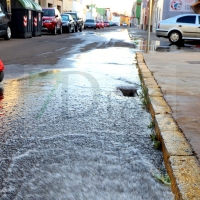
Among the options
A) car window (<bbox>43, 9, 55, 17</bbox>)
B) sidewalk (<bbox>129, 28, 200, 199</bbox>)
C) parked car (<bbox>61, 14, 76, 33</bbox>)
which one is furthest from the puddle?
parked car (<bbox>61, 14, 76, 33</bbox>)

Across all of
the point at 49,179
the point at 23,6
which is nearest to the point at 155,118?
the point at 49,179

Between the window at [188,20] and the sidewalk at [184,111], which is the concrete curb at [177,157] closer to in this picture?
A: the sidewalk at [184,111]

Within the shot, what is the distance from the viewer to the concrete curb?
6.96 ft

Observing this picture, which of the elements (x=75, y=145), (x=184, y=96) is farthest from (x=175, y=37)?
(x=75, y=145)

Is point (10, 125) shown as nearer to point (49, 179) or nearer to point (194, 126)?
point (49, 179)

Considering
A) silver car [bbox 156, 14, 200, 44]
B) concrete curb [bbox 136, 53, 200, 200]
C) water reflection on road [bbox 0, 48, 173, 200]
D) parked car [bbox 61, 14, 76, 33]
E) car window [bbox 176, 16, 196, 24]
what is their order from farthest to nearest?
parked car [bbox 61, 14, 76, 33]
car window [bbox 176, 16, 196, 24]
silver car [bbox 156, 14, 200, 44]
water reflection on road [bbox 0, 48, 173, 200]
concrete curb [bbox 136, 53, 200, 200]

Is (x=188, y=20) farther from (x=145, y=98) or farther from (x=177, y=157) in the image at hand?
(x=177, y=157)

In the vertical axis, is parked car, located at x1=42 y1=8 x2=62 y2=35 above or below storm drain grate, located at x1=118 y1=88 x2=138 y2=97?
above

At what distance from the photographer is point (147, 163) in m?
2.65

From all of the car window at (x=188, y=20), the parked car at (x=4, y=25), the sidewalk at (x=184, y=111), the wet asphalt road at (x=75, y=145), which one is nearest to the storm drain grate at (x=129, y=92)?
the wet asphalt road at (x=75, y=145)

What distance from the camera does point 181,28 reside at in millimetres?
17875

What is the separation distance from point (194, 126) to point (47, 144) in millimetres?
1541

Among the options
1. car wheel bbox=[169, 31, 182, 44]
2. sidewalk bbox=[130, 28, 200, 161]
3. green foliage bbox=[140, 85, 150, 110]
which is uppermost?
car wheel bbox=[169, 31, 182, 44]

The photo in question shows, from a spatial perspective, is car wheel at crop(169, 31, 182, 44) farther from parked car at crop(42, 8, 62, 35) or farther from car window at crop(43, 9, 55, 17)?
car window at crop(43, 9, 55, 17)
